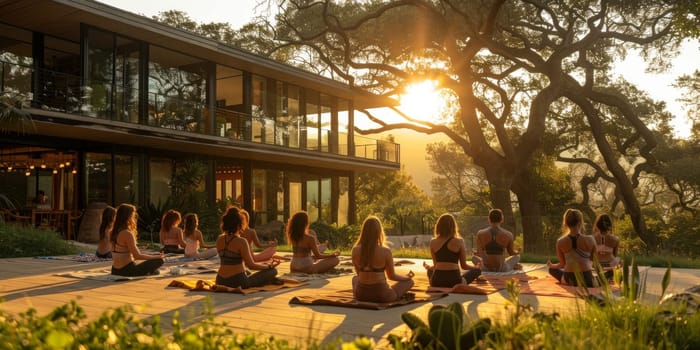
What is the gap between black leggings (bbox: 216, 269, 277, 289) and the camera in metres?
7.55

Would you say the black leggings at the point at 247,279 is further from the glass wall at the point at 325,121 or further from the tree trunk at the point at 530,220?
the glass wall at the point at 325,121

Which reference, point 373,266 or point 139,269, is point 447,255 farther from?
point 139,269

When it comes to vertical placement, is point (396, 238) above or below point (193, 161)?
below

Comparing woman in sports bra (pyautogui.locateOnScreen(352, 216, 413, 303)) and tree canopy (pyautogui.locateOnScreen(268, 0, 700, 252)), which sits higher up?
tree canopy (pyautogui.locateOnScreen(268, 0, 700, 252))

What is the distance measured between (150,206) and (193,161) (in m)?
3.11

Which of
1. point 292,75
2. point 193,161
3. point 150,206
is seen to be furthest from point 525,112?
point 150,206

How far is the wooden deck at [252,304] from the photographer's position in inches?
198

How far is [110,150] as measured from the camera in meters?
18.7

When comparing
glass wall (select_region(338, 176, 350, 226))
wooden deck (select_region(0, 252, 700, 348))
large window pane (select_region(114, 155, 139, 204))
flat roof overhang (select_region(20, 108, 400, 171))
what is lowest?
wooden deck (select_region(0, 252, 700, 348))

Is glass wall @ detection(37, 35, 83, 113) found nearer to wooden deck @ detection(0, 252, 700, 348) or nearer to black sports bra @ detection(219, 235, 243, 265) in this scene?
wooden deck @ detection(0, 252, 700, 348)

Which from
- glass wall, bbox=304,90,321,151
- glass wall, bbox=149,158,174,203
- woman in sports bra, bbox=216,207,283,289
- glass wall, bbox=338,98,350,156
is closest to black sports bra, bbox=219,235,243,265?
woman in sports bra, bbox=216,207,283,289

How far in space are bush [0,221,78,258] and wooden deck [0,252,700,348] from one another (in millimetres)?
3576

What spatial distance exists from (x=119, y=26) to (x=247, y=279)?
12.1 m

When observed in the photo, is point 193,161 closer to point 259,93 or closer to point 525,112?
point 259,93
